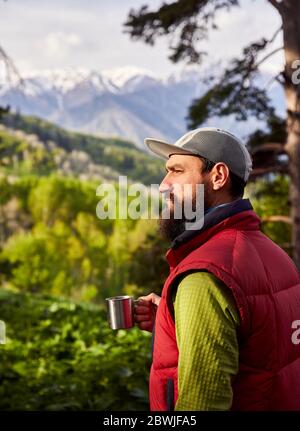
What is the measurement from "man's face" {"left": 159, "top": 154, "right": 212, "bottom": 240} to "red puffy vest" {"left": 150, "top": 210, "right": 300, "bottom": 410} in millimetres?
168

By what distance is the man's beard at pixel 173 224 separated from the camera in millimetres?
2166

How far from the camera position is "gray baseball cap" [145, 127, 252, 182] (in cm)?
218

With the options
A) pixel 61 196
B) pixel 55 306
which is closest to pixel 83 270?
pixel 61 196

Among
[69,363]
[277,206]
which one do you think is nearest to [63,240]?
[277,206]

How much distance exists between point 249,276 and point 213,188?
0.40 m

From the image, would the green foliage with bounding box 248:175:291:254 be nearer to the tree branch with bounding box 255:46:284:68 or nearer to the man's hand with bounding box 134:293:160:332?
the tree branch with bounding box 255:46:284:68

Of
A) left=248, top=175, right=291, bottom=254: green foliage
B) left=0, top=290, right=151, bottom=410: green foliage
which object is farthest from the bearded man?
left=248, top=175, right=291, bottom=254: green foliage

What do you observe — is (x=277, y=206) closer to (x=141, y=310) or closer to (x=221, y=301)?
(x=141, y=310)

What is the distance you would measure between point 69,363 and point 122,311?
5.80 metres

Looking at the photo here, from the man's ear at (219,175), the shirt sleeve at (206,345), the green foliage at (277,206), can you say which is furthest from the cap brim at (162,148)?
the green foliage at (277,206)

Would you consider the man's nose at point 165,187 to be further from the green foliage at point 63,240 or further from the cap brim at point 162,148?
the green foliage at point 63,240

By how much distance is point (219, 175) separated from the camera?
217 cm
